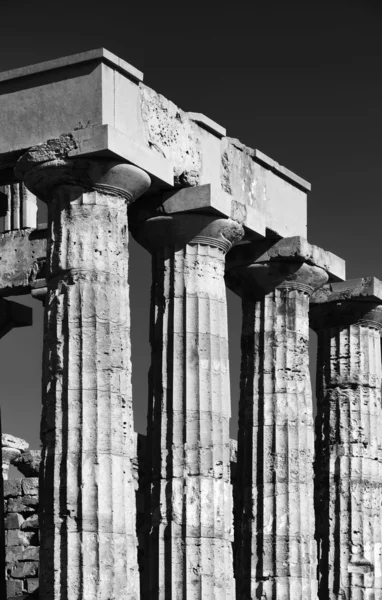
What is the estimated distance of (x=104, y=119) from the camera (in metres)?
33.0

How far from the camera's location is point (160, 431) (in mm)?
36156

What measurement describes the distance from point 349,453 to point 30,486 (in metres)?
8.60

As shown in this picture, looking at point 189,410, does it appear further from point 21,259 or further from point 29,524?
point 29,524

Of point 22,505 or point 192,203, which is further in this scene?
point 22,505

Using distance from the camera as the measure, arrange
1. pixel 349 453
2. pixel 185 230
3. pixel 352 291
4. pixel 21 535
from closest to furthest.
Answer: pixel 185 230 < pixel 352 291 < pixel 349 453 < pixel 21 535

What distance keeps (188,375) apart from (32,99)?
5960mm

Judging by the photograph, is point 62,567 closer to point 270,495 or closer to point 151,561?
point 151,561

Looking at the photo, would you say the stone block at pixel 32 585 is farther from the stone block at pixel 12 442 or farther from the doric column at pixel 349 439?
the doric column at pixel 349 439

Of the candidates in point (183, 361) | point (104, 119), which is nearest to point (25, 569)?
point (183, 361)

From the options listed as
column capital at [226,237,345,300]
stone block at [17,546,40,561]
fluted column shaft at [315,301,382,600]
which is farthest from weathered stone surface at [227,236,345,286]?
stone block at [17,546,40,561]

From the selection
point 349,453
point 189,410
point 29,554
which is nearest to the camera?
point 189,410

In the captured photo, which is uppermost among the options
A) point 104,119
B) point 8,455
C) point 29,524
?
point 104,119

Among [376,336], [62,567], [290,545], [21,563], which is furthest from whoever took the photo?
[21,563]

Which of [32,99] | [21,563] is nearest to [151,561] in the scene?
[32,99]
